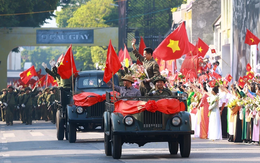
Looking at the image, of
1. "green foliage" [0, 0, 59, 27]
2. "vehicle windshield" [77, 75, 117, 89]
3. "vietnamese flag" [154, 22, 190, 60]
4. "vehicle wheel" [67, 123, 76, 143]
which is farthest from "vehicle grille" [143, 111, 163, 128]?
"green foliage" [0, 0, 59, 27]

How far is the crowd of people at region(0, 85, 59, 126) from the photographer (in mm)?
35312

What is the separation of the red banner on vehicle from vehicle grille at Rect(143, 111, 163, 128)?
0.14 meters

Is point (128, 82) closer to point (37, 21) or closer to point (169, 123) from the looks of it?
point (169, 123)

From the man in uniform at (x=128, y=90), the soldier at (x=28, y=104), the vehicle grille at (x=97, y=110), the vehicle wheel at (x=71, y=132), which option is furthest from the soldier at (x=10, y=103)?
the man in uniform at (x=128, y=90)

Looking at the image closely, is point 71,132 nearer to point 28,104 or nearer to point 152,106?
point 152,106

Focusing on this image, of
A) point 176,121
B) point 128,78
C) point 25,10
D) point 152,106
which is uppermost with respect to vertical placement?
point 25,10

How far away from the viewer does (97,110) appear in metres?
19.6

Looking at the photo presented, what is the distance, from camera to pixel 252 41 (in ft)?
81.6

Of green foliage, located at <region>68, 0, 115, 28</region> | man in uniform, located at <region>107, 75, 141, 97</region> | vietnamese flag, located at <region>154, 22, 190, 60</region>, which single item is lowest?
man in uniform, located at <region>107, 75, 141, 97</region>

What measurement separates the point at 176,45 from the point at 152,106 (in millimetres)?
9802

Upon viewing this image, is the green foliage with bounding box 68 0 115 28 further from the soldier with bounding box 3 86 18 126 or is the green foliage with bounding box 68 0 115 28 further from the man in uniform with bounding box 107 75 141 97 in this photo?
the man in uniform with bounding box 107 75 141 97

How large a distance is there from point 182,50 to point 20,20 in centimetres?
3055

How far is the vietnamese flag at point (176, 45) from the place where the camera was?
2261 cm

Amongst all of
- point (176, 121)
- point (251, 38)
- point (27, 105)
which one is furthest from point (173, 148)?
point (27, 105)
